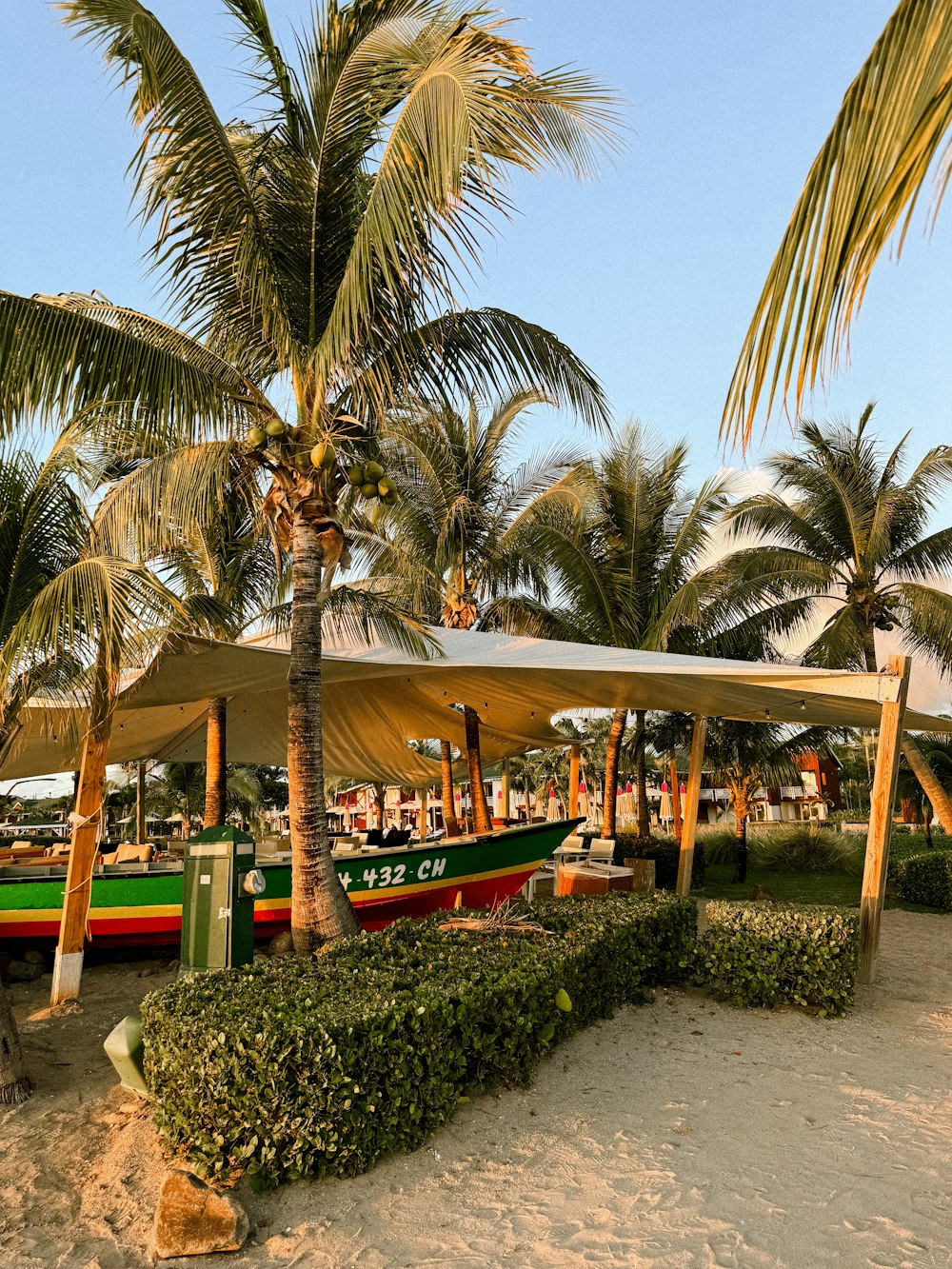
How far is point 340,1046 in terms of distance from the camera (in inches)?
138

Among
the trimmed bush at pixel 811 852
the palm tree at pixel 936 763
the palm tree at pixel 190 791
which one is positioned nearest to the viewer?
the trimmed bush at pixel 811 852

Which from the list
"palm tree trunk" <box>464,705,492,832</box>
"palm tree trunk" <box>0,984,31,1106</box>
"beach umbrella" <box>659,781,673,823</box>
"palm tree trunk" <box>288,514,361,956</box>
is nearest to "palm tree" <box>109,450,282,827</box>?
"palm tree trunk" <box>288,514,361,956</box>

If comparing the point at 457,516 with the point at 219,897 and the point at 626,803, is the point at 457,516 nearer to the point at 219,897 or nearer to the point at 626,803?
the point at 219,897

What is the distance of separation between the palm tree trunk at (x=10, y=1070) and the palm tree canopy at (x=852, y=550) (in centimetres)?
1241

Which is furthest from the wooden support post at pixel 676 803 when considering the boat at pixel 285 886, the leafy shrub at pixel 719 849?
the boat at pixel 285 886

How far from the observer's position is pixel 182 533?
7590mm

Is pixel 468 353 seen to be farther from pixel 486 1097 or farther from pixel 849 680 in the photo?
pixel 486 1097

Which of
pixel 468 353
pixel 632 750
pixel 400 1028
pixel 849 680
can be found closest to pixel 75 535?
pixel 468 353

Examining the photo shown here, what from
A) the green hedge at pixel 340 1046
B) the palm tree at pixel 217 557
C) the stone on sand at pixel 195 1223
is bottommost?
the stone on sand at pixel 195 1223

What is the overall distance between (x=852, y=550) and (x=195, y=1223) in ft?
47.8

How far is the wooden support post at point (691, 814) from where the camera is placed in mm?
10086

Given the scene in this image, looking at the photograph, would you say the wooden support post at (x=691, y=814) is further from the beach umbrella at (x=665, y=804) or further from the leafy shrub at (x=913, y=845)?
the beach umbrella at (x=665, y=804)

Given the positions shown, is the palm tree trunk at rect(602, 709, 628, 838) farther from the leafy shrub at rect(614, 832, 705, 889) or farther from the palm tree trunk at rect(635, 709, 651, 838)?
the palm tree trunk at rect(635, 709, 651, 838)

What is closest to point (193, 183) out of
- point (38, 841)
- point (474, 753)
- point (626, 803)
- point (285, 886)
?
point (285, 886)
